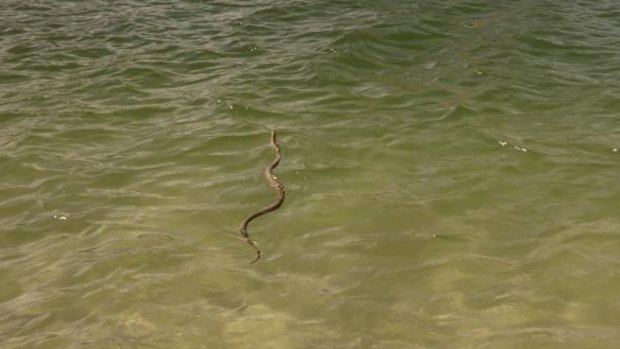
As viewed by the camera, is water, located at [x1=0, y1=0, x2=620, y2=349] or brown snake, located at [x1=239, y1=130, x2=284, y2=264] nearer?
water, located at [x1=0, y1=0, x2=620, y2=349]

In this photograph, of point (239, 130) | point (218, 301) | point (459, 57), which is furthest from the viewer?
point (459, 57)

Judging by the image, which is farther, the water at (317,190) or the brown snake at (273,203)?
the brown snake at (273,203)

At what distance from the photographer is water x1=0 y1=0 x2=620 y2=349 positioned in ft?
15.1

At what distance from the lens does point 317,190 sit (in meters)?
6.39

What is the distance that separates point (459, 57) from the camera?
410 inches

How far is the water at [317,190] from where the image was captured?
4.59 m

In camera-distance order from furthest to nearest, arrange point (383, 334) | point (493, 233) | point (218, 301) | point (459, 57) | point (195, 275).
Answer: point (459, 57)
point (493, 233)
point (195, 275)
point (218, 301)
point (383, 334)

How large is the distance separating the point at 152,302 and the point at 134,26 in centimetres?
933

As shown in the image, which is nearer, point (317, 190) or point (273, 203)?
point (273, 203)

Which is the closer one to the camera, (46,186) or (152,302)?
(152,302)

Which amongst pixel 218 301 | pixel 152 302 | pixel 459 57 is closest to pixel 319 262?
pixel 218 301

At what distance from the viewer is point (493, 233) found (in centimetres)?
551

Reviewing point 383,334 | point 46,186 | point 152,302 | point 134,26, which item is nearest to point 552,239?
point 383,334

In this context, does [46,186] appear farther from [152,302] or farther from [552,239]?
[552,239]
